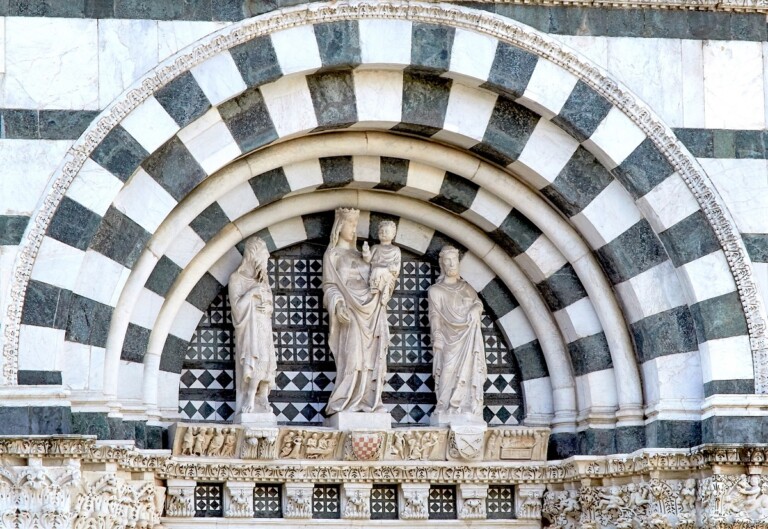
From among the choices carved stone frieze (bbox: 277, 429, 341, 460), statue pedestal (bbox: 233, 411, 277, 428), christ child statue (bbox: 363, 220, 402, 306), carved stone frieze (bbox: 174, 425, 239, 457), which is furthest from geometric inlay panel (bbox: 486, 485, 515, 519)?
carved stone frieze (bbox: 174, 425, 239, 457)

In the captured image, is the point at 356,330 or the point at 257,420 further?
the point at 356,330

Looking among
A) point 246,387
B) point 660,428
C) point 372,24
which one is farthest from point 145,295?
point 660,428

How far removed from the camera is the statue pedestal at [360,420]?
11.9 meters

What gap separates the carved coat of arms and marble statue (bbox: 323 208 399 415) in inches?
7.3

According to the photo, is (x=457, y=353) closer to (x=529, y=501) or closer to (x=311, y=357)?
(x=311, y=357)

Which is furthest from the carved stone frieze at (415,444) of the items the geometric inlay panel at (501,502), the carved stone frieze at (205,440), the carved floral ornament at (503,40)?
the carved floral ornament at (503,40)

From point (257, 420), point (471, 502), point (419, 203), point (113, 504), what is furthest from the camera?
point (419, 203)

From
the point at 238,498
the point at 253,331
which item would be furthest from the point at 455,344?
the point at 238,498

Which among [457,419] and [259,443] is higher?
→ [457,419]

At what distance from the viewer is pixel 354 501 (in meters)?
12.0

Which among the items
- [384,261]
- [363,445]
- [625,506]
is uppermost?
[384,261]

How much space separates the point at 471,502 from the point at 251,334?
1.80 metres

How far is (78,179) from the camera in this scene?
10992mm

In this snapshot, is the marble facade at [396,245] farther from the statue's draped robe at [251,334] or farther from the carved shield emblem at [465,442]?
the statue's draped robe at [251,334]
